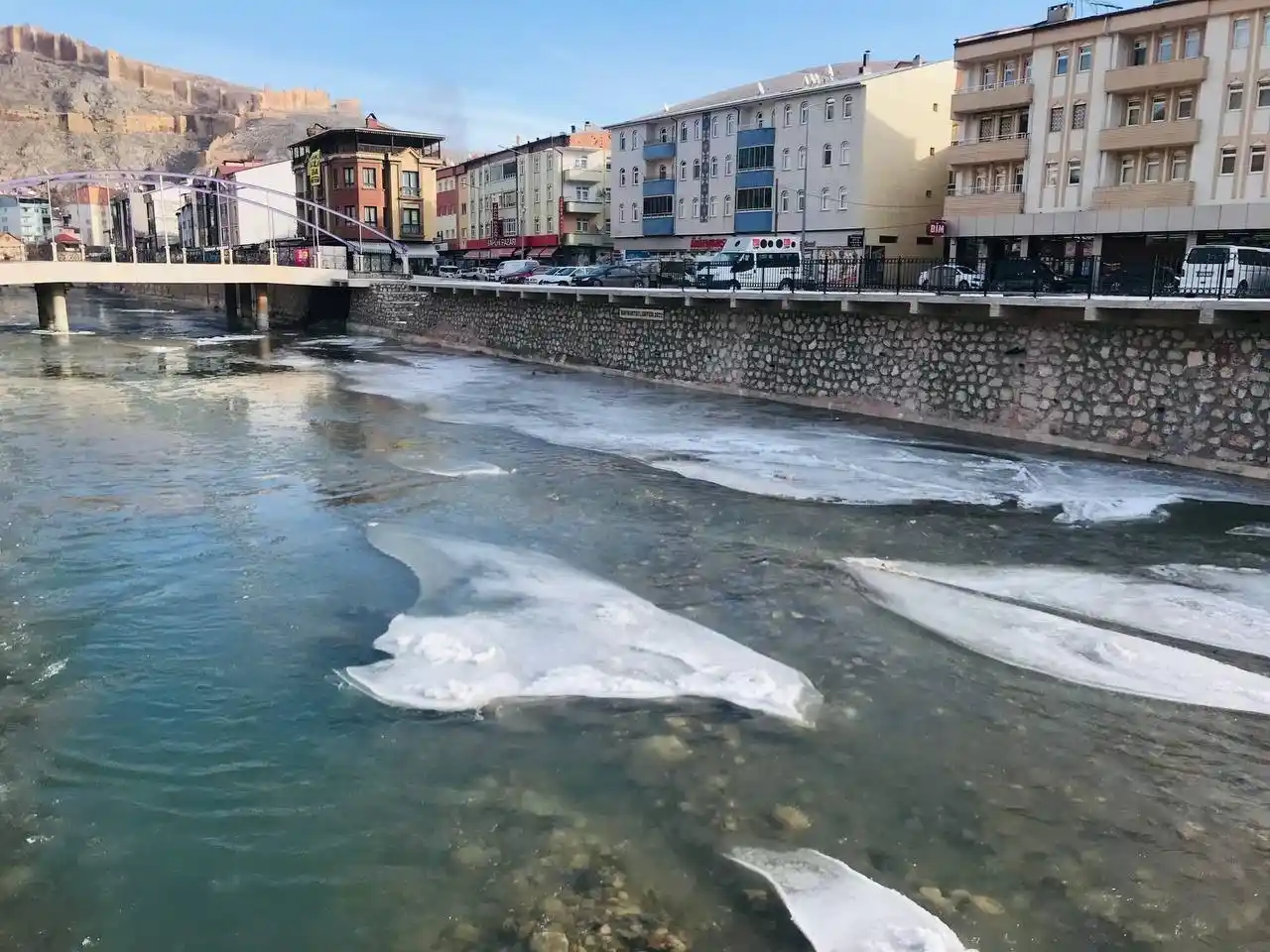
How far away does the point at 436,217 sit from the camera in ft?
314

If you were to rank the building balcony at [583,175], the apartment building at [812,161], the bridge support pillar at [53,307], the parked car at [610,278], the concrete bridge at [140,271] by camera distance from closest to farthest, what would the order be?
the parked car at [610,278], the concrete bridge at [140,271], the bridge support pillar at [53,307], the apartment building at [812,161], the building balcony at [583,175]

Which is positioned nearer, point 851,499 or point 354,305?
point 851,499

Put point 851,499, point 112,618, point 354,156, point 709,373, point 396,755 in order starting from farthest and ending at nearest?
point 354,156 → point 709,373 → point 851,499 → point 112,618 → point 396,755

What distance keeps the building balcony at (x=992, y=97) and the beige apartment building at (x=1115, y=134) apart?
0.23ft

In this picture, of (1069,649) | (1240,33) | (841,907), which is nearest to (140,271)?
(1240,33)

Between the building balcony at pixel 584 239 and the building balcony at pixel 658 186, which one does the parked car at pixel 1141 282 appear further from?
the building balcony at pixel 584 239

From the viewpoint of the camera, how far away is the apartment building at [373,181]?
8338cm

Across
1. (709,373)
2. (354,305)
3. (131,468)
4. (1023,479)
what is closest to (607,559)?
(1023,479)

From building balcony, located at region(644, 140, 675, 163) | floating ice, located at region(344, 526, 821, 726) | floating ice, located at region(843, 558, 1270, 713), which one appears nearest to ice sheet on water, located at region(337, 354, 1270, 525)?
floating ice, located at region(843, 558, 1270, 713)

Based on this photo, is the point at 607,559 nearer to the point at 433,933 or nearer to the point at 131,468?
→ the point at 433,933

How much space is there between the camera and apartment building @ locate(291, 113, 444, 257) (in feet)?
274

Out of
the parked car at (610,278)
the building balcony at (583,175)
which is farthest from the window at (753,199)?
the building balcony at (583,175)

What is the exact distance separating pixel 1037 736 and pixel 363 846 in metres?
5.48

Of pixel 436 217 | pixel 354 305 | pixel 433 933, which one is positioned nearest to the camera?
pixel 433 933
